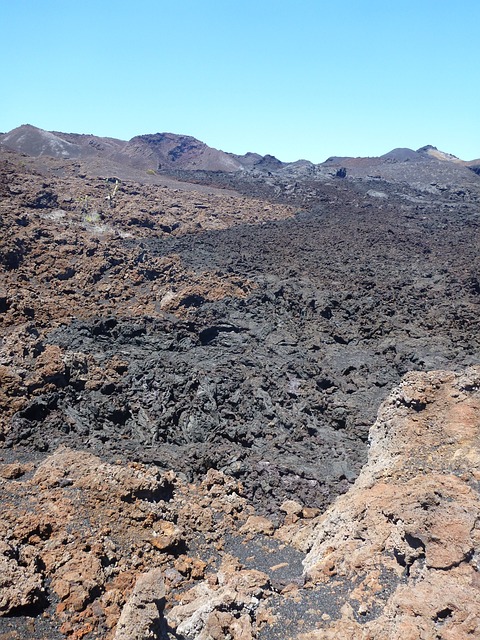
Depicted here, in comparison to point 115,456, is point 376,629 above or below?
above

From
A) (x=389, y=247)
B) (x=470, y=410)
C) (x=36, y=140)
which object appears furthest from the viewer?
(x=36, y=140)

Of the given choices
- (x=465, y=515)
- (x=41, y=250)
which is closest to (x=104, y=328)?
(x=41, y=250)

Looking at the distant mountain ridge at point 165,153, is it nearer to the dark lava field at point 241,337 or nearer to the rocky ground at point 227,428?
the dark lava field at point 241,337

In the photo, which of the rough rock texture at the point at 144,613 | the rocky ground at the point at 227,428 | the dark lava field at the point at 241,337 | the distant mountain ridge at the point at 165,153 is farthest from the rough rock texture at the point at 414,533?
the distant mountain ridge at the point at 165,153

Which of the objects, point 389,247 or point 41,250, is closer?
point 41,250

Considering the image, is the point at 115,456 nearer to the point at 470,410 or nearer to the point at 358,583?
the point at 358,583

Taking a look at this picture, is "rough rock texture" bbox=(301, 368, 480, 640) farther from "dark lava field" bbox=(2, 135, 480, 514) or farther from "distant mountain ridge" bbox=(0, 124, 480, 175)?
"distant mountain ridge" bbox=(0, 124, 480, 175)

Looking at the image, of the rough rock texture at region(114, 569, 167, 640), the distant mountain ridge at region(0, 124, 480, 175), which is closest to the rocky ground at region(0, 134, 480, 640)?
the rough rock texture at region(114, 569, 167, 640)
